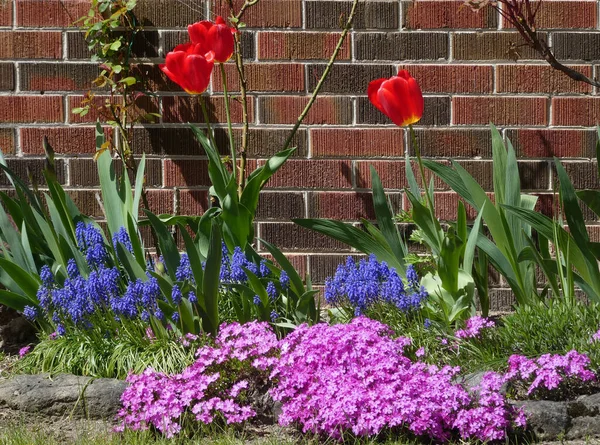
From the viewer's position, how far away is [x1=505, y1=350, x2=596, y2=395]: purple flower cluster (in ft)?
8.16

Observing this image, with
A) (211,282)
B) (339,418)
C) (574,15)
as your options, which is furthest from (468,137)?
(339,418)

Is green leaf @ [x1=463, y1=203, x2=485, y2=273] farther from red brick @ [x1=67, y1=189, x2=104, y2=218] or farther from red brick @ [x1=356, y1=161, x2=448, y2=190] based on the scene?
red brick @ [x1=67, y1=189, x2=104, y2=218]

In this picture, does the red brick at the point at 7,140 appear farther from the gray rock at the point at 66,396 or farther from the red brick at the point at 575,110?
the red brick at the point at 575,110

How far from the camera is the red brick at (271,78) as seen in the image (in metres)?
3.74

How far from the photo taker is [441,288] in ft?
10.4

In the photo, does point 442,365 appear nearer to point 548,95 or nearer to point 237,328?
point 237,328

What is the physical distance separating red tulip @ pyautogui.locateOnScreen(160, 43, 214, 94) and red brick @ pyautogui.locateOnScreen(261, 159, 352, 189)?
0.80m

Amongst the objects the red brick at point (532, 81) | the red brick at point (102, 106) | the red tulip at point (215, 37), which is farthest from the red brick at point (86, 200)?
the red brick at point (532, 81)

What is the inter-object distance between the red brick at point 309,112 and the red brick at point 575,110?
0.91 m

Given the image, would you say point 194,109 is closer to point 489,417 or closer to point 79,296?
point 79,296

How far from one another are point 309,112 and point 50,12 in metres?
1.24

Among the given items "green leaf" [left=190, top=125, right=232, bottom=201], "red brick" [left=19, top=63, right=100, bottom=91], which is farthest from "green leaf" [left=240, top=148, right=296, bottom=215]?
"red brick" [left=19, top=63, right=100, bottom=91]

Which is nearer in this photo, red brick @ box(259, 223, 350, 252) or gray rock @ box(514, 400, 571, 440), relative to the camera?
gray rock @ box(514, 400, 571, 440)

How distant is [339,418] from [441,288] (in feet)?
3.03
